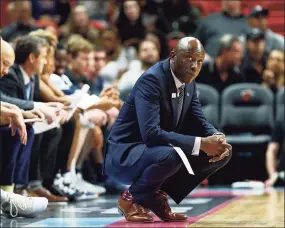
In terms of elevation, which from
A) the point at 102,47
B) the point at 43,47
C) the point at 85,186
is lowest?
the point at 85,186

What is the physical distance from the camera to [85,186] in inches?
296

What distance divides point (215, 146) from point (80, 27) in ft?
21.6

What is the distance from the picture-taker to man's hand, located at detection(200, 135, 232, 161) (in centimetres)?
485

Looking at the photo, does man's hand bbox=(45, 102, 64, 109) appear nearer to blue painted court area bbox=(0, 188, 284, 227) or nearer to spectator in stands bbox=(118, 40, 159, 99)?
blue painted court area bbox=(0, 188, 284, 227)

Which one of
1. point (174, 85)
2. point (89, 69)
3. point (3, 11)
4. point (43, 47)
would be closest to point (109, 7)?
point (3, 11)

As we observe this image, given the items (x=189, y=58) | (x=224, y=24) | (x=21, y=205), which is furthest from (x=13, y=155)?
(x=224, y=24)

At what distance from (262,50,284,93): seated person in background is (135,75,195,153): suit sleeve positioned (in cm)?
486

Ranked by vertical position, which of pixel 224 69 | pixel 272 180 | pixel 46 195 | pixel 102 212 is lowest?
pixel 272 180

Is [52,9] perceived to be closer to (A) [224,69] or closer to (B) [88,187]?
(A) [224,69]

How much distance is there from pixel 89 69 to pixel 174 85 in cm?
321

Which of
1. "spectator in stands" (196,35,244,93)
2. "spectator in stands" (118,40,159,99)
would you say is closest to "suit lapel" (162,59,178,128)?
"spectator in stands" (118,40,159,99)

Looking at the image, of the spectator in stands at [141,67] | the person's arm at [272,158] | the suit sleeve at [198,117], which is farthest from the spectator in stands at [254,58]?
the suit sleeve at [198,117]

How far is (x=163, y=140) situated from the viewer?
4.98m

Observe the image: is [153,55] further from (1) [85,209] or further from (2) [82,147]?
(1) [85,209]
